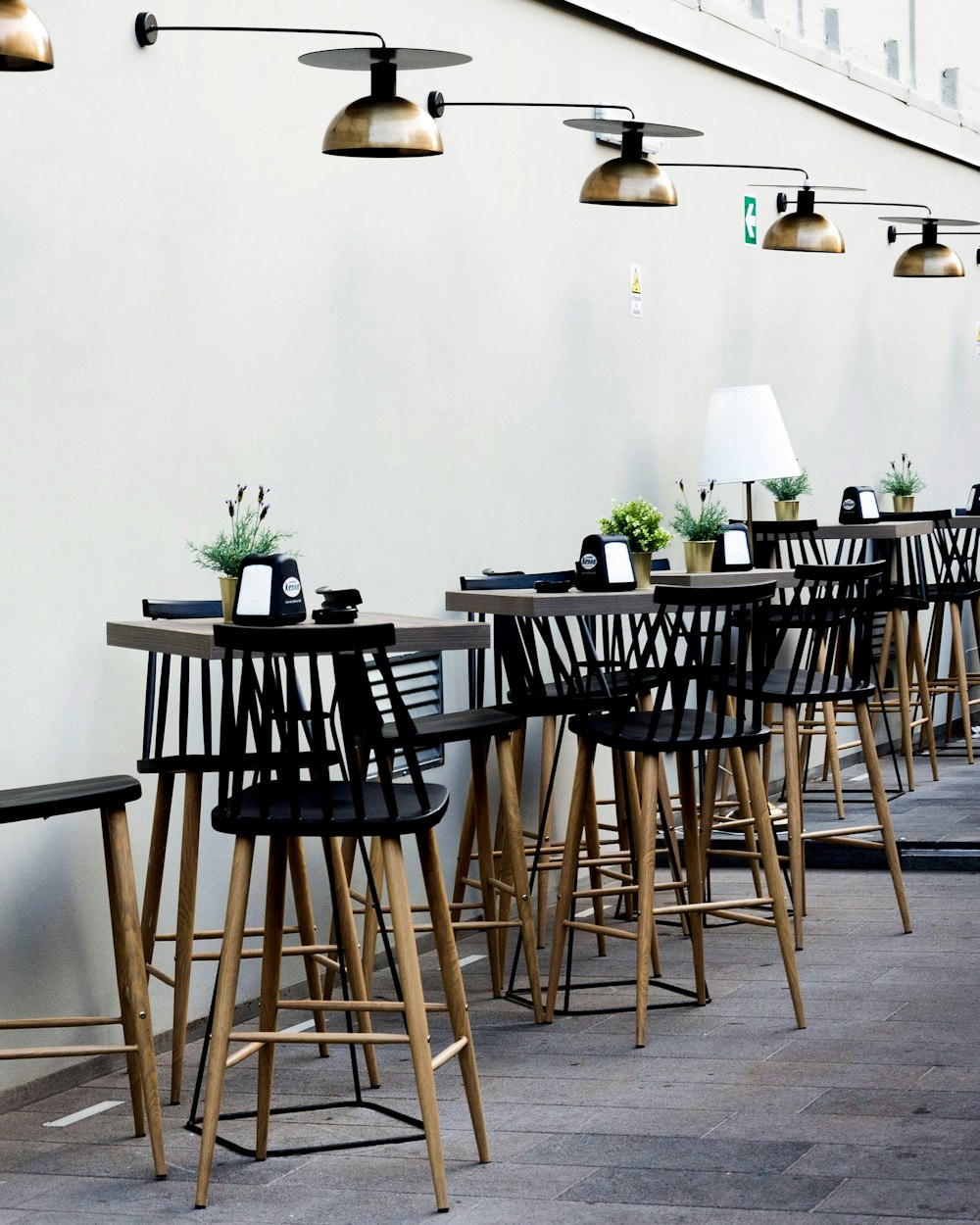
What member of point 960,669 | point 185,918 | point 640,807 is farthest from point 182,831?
point 960,669

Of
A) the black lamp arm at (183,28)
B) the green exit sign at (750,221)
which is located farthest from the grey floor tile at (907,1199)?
the green exit sign at (750,221)

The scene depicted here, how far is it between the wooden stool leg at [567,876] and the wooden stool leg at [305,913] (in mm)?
520

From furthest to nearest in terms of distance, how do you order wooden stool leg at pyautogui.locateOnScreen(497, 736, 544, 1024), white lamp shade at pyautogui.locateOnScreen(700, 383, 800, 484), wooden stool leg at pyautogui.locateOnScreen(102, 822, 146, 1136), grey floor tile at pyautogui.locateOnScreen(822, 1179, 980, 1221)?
white lamp shade at pyautogui.locateOnScreen(700, 383, 800, 484)
wooden stool leg at pyautogui.locateOnScreen(497, 736, 544, 1024)
wooden stool leg at pyautogui.locateOnScreen(102, 822, 146, 1136)
grey floor tile at pyautogui.locateOnScreen(822, 1179, 980, 1221)

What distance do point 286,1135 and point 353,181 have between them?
2.44 metres

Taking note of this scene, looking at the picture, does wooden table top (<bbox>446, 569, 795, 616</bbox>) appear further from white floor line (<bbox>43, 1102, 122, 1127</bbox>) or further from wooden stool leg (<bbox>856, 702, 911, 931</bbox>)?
white floor line (<bbox>43, 1102, 122, 1127</bbox>)

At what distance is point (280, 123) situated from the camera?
4.21 meters

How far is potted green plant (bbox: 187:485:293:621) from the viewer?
351cm

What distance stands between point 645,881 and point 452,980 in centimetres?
85

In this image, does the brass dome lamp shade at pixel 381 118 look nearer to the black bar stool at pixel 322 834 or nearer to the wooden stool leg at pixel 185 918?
the black bar stool at pixel 322 834

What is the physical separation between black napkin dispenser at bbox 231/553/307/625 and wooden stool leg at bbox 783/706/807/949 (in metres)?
1.48

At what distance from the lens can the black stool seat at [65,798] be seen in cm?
285

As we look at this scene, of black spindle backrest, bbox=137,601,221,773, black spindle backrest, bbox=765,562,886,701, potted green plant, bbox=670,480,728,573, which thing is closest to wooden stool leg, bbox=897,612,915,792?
potted green plant, bbox=670,480,728,573

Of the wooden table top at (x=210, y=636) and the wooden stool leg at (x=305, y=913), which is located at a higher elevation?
the wooden table top at (x=210, y=636)

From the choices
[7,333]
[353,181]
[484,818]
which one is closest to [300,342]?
[353,181]
